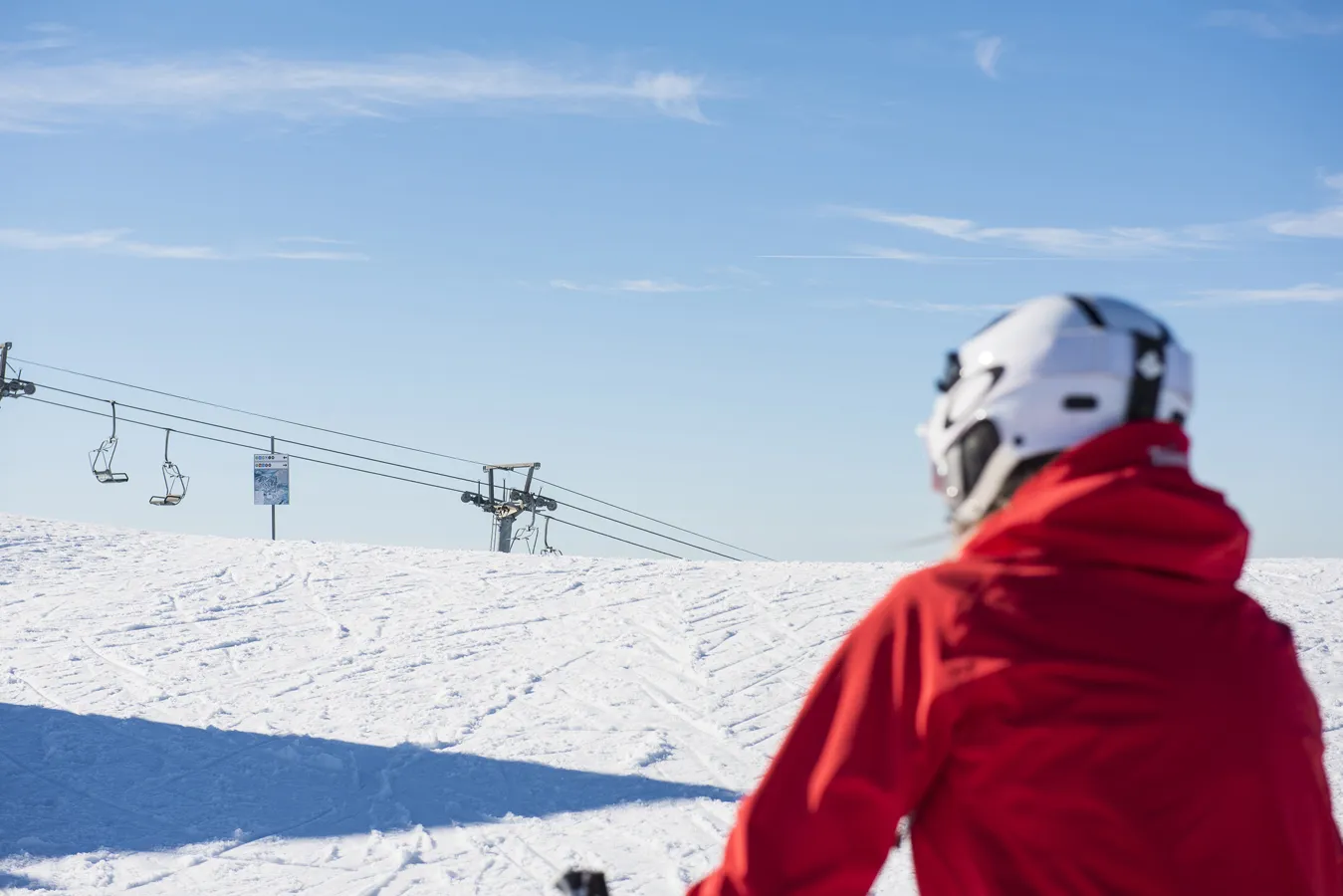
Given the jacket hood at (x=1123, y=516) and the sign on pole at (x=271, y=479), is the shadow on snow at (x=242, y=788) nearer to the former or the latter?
the jacket hood at (x=1123, y=516)

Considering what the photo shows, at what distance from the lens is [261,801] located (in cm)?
767

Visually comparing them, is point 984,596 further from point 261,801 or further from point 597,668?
point 597,668

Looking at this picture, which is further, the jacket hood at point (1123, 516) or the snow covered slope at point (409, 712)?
the snow covered slope at point (409, 712)

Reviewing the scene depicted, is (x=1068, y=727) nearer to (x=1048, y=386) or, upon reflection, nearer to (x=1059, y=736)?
(x=1059, y=736)

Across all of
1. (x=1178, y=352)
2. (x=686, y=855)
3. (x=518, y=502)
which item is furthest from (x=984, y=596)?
(x=518, y=502)

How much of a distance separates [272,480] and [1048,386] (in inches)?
844

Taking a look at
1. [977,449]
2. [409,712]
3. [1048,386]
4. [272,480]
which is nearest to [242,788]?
[409,712]

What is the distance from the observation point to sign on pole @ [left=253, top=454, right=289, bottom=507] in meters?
21.5

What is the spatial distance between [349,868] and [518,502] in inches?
1028

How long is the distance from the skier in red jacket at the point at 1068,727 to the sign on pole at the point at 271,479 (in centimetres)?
2115

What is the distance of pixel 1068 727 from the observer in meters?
1.29

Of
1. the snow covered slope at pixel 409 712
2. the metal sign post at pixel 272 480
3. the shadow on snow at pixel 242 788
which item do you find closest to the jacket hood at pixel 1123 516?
the snow covered slope at pixel 409 712

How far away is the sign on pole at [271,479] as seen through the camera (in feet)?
70.4

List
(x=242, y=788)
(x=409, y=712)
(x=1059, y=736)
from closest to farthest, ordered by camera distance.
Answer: (x=1059, y=736) < (x=242, y=788) < (x=409, y=712)
